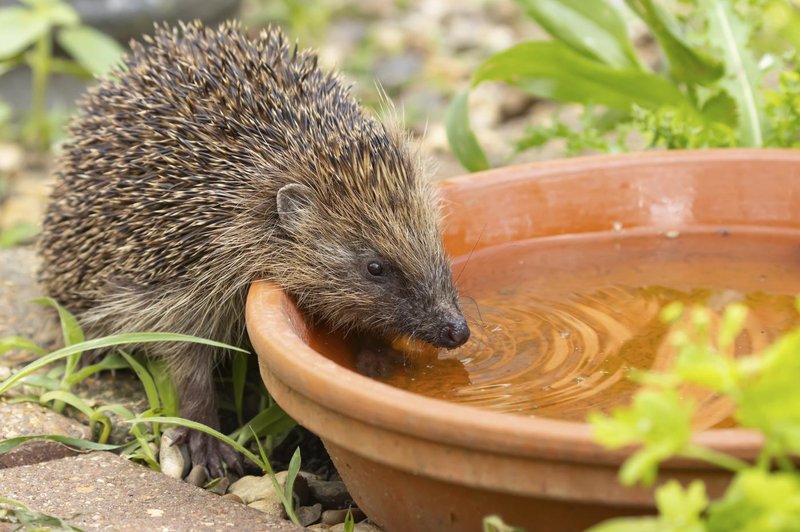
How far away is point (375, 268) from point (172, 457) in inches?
38.8

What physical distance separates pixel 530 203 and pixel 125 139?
64.5 inches

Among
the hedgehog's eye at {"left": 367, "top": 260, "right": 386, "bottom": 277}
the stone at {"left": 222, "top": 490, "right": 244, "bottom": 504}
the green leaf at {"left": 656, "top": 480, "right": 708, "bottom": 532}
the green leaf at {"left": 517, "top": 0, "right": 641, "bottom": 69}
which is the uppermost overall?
the green leaf at {"left": 517, "top": 0, "right": 641, "bottom": 69}

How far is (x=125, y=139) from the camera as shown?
167 inches

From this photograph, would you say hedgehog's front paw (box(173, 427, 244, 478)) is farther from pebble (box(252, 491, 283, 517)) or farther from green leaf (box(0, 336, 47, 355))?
green leaf (box(0, 336, 47, 355))

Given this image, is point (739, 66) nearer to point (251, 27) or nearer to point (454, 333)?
point (454, 333)

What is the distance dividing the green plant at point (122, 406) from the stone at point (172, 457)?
0.11 feet

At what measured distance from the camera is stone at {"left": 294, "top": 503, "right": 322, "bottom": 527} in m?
3.48

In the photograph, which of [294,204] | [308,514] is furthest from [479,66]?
[308,514]

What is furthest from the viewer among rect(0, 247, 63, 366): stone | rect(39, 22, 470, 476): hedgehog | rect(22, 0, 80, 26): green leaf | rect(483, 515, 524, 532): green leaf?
rect(22, 0, 80, 26): green leaf

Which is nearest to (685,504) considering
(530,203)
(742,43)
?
(530,203)

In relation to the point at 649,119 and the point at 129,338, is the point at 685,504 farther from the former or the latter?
the point at 649,119

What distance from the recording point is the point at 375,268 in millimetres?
3889

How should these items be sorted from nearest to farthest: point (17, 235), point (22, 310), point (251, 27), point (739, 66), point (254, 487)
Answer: point (254, 487) → point (22, 310) → point (739, 66) → point (17, 235) → point (251, 27)

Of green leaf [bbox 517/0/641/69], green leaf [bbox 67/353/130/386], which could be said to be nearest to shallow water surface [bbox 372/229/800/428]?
green leaf [bbox 67/353/130/386]
